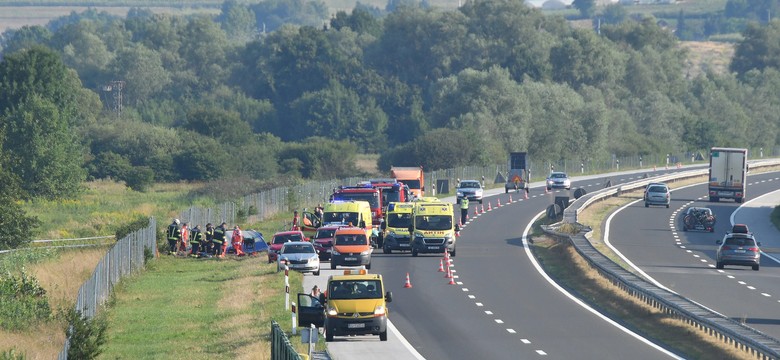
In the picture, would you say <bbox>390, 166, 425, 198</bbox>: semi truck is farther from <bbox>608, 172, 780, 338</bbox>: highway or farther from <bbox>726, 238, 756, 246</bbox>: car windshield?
<bbox>726, 238, 756, 246</bbox>: car windshield

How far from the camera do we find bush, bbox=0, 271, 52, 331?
45562 mm

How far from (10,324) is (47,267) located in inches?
616

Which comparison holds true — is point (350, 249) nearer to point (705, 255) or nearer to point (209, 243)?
point (209, 243)

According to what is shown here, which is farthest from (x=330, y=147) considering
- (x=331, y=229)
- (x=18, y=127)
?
(x=331, y=229)

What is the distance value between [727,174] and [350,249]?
4957cm

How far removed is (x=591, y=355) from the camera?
36812 millimetres

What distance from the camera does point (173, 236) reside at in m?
65.4

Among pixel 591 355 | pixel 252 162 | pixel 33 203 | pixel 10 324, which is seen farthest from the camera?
pixel 252 162

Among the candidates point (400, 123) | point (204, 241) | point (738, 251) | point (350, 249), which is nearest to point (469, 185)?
point (204, 241)

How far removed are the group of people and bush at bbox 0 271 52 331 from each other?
12.2 m

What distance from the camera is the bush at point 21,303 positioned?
4556 cm

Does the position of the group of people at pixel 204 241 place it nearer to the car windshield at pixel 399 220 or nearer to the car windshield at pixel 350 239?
the car windshield at pixel 399 220

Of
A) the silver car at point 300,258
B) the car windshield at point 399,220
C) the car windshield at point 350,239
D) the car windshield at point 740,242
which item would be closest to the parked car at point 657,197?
the car windshield at point 740,242

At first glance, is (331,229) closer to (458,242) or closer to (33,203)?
(458,242)
